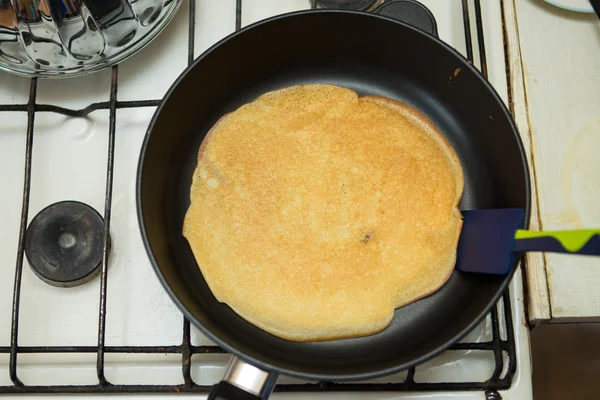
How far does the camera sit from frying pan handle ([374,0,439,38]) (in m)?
0.80

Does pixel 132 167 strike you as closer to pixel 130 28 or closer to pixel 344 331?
pixel 130 28

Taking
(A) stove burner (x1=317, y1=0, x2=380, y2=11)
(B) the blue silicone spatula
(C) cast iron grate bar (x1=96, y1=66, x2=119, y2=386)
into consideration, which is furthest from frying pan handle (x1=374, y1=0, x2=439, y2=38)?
(C) cast iron grate bar (x1=96, y1=66, x2=119, y2=386)

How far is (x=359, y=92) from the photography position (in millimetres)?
862

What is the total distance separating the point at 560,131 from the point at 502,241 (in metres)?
0.26

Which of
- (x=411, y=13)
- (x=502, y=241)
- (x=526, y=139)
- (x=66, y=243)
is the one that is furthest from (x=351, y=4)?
(x=66, y=243)

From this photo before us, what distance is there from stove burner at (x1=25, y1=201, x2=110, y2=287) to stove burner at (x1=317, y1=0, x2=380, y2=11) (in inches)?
19.0

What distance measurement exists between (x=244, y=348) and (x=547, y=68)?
0.61 metres

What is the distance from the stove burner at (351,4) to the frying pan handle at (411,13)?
31mm

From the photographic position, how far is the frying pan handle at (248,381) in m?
0.60

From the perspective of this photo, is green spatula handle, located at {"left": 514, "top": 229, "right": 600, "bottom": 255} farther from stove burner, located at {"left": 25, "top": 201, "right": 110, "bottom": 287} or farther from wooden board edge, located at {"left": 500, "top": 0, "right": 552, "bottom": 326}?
stove burner, located at {"left": 25, "top": 201, "right": 110, "bottom": 287}

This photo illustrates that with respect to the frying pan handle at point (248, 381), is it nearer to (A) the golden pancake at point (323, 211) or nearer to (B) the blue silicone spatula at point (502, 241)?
(A) the golden pancake at point (323, 211)

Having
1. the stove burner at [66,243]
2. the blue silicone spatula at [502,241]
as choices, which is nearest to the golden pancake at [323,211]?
the blue silicone spatula at [502,241]

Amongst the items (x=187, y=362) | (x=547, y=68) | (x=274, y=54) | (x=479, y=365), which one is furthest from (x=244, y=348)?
(x=547, y=68)

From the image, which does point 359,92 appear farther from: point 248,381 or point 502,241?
point 248,381
